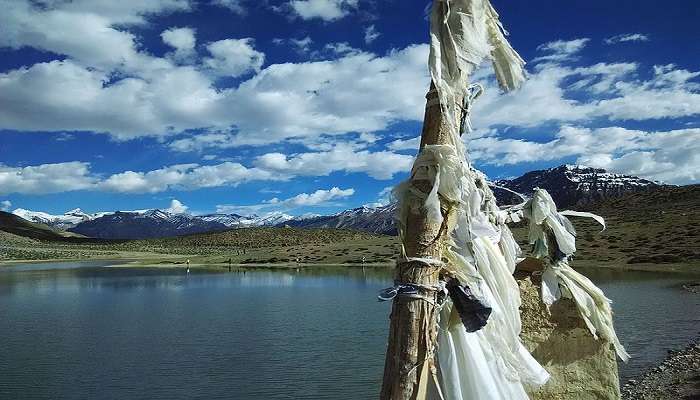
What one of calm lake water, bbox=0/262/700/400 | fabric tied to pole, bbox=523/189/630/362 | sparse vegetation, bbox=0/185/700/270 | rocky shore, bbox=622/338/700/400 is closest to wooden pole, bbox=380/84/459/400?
fabric tied to pole, bbox=523/189/630/362

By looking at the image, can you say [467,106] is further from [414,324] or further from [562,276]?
[562,276]

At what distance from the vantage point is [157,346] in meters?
21.9

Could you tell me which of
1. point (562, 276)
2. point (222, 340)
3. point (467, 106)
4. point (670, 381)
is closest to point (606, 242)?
point (222, 340)

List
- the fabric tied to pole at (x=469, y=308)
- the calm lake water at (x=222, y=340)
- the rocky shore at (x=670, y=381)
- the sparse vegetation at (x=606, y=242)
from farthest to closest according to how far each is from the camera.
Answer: the sparse vegetation at (x=606, y=242) → the calm lake water at (x=222, y=340) → the rocky shore at (x=670, y=381) → the fabric tied to pole at (x=469, y=308)

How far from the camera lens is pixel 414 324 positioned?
3.03m

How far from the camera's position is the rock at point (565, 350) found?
18.7ft

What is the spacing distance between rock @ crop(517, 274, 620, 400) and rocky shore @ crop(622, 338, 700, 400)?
733 centimetres

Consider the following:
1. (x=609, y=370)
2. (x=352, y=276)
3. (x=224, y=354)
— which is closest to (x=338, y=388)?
(x=224, y=354)

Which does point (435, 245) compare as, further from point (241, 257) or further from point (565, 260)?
point (241, 257)

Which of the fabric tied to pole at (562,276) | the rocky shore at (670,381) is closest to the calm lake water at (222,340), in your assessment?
the rocky shore at (670,381)

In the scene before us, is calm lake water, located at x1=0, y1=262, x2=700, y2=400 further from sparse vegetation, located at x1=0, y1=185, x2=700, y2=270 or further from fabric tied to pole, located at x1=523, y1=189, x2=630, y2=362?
sparse vegetation, located at x1=0, y1=185, x2=700, y2=270

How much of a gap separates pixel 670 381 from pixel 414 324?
13.0m

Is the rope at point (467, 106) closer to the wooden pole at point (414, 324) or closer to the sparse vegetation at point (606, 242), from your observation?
the wooden pole at point (414, 324)

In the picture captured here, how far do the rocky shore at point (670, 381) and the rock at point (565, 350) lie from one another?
733 cm
